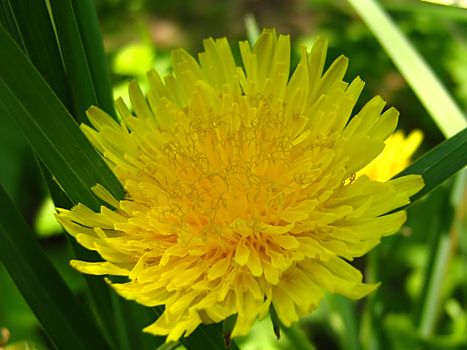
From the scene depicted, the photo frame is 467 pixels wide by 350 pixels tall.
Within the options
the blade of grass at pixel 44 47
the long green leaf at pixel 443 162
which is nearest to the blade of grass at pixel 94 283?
the blade of grass at pixel 44 47

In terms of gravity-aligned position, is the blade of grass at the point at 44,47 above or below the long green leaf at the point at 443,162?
above

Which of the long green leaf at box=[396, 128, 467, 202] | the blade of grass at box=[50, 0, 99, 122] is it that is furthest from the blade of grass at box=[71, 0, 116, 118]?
the long green leaf at box=[396, 128, 467, 202]

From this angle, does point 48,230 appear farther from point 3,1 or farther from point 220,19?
point 220,19

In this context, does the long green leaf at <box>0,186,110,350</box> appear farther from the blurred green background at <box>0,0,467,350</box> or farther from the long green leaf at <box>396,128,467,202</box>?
the long green leaf at <box>396,128,467,202</box>

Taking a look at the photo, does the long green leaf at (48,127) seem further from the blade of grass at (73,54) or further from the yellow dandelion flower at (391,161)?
the yellow dandelion flower at (391,161)

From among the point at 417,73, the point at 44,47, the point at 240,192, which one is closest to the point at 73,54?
the point at 44,47
